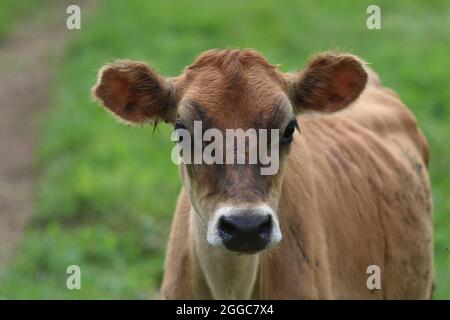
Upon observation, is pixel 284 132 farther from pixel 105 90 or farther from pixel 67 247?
pixel 67 247

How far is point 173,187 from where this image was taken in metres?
11.9

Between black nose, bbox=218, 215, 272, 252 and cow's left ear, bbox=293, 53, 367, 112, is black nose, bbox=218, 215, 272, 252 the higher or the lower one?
the lower one

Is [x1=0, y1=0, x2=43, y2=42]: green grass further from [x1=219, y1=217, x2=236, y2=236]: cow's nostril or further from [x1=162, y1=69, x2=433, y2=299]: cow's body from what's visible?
[x1=219, y1=217, x2=236, y2=236]: cow's nostril

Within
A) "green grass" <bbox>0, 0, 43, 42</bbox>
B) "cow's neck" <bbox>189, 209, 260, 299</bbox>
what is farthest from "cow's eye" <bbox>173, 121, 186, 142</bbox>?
"green grass" <bbox>0, 0, 43, 42</bbox>

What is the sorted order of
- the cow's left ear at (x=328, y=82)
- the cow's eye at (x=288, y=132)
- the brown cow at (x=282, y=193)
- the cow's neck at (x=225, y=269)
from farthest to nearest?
1. the cow's left ear at (x=328, y=82)
2. the cow's neck at (x=225, y=269)
3. the cow's eye at (x=288, y=132)
4. the brown cow at (x=282, y=193)

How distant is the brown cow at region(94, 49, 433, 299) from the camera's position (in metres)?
5.95

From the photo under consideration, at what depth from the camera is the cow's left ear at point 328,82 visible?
6.54 meters

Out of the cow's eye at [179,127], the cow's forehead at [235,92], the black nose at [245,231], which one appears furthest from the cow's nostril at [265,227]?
the cow's eye at [179,127]

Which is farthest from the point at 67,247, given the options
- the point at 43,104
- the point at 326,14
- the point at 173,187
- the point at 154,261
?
the point at 326,14

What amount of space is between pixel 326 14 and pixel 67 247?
973cm

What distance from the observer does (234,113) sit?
6051 mm

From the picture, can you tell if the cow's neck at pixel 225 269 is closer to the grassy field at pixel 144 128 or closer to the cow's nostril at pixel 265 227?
the cow's nostril at pixel 265 227

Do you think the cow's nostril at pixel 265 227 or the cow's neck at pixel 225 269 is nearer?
the cow's nostril at pixel 265 227

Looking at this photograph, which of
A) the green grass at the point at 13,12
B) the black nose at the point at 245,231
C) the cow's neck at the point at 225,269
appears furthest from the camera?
the green grass at the point at 13,12
